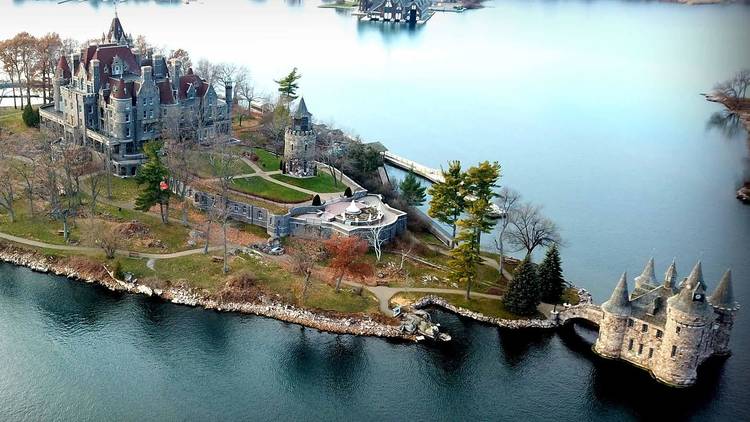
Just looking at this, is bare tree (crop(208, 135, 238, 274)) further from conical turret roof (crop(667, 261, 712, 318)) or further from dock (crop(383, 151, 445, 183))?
conical turret roof (crop(667, 261, 712, 318))

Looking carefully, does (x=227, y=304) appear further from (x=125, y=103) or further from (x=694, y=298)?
(x=694, y=298)

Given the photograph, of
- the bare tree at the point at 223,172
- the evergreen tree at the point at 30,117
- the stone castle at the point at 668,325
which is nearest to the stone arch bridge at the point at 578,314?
the stone castle at the point at 668,325

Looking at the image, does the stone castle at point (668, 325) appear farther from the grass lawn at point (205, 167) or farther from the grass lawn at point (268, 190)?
the grass lawn at point (205, 167)

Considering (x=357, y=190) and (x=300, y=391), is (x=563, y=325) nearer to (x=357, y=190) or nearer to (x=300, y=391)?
(x=300, y=391)

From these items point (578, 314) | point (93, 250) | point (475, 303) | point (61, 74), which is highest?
point (61, 74)

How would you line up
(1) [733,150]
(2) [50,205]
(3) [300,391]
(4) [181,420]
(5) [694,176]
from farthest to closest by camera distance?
(1) [733,150], (5) [694,176], (2) [50,205], (3) [300,391], (4) [181,420]

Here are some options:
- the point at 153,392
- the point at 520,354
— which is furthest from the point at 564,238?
the point at 153,392

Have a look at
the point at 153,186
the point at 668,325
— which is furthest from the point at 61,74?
the point at 668,325
